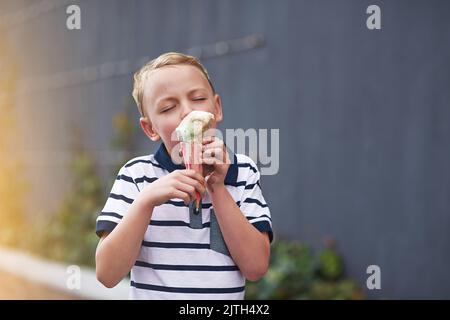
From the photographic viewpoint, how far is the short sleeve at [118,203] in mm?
1981

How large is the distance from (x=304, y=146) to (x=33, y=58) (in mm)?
5863

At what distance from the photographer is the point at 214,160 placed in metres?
1.87

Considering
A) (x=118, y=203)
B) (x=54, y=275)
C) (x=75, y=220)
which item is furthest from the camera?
(x=75, y=220)

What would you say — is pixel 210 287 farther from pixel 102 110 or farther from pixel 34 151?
pixel 34 151

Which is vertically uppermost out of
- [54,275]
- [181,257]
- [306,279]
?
[181,257]

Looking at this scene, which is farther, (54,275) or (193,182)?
(54,275)

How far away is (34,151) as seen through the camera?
10.6 m

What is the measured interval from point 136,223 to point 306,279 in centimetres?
381

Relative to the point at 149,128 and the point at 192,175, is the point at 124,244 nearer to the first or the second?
the point at 192,175

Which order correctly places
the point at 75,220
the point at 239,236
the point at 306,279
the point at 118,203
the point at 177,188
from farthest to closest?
the point at 75,220 < the point at 306,279 < the point at 118,203 < the point at 239,236 < the point at 177,188

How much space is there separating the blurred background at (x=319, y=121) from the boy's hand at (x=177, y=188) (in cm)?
334

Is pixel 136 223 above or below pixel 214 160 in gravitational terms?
below

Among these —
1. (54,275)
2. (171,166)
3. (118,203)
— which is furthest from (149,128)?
(54,275)

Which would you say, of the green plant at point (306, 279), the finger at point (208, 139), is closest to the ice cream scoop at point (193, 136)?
the finger at point (208, 139)
